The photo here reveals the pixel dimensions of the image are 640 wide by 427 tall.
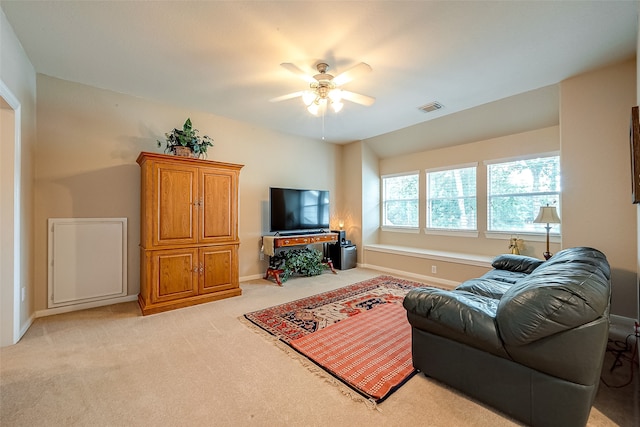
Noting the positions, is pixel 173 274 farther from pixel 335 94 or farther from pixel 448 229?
pixel 448 229

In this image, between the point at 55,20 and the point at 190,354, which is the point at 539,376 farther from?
the point at 55,20

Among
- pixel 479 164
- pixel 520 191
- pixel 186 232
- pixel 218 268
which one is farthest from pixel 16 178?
pixel 520 191

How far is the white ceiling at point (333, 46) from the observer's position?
6.88 feet

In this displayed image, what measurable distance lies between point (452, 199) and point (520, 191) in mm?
1051

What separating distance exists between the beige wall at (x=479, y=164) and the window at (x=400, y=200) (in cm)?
17

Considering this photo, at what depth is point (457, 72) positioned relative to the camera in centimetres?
302

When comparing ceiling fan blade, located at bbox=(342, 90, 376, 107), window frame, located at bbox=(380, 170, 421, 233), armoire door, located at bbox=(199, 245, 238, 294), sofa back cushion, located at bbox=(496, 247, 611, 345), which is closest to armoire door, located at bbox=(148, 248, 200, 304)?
armoire door, located at bbox=(199, 245, 238, 294)

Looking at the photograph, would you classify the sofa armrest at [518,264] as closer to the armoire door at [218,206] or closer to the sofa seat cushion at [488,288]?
the sofa seat cushion at [488,288]

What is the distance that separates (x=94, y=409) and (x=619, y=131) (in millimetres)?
5139

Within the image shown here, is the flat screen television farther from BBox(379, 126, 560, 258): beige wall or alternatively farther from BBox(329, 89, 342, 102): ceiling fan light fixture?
BBox(329, 89, 342, 102): ceiling fan light fixture

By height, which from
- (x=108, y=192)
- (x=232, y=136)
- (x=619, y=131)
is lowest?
(x=108, y=192)

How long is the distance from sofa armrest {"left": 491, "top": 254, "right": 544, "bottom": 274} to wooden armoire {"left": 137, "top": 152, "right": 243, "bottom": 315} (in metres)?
3.46

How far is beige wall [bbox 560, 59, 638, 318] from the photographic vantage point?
2.80 meters

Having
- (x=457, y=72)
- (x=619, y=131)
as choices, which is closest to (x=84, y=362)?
(x=457, y=72)
